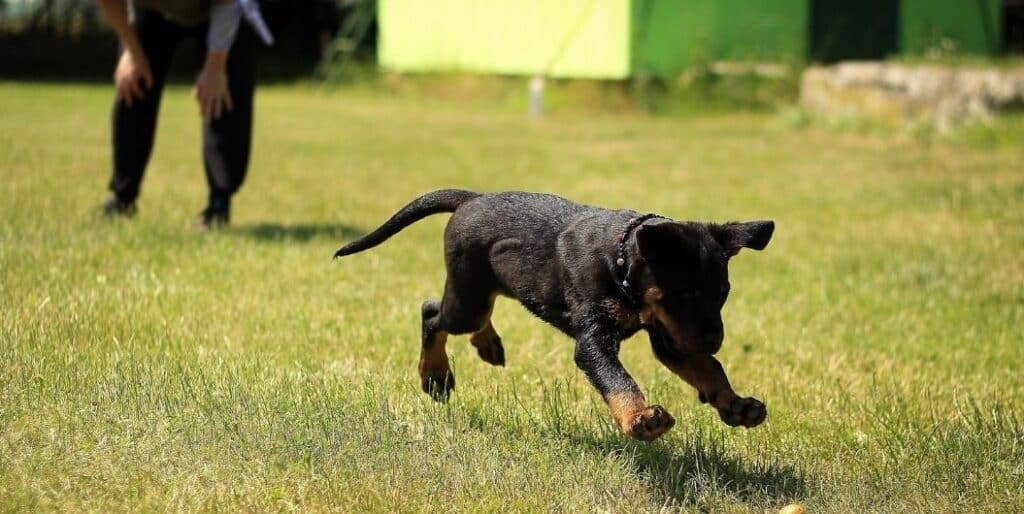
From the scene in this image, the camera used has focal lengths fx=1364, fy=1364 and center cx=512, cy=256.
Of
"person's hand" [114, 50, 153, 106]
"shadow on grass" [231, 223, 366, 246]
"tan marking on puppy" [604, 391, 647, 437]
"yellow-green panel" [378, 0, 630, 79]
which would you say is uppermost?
"person's hand" [114, 50, 153, 106]

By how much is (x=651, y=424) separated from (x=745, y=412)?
0.37m

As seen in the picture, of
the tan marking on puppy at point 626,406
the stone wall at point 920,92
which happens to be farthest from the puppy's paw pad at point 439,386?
the stone wall at point 920,92

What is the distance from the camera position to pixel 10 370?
457cm

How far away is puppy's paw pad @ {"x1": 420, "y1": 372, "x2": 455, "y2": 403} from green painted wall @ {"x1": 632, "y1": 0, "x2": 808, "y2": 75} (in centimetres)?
1543

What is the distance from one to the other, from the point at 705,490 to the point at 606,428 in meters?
0.63

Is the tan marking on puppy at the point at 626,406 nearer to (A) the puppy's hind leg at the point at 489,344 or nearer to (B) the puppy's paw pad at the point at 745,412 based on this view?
(B) the puppy's paw pad at the point at 745,412

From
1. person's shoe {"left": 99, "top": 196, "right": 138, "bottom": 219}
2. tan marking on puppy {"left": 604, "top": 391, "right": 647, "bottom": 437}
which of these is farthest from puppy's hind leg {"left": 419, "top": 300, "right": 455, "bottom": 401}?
person's shoe {"left": 99, "top": 196, "right": 138, "bottom": 219}

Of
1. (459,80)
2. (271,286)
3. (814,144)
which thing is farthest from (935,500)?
(459,80)

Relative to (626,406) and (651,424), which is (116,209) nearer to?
(626,406)

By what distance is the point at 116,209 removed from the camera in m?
8.50

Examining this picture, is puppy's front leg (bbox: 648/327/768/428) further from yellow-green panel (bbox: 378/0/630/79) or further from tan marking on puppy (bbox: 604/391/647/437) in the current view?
yellow-green panel (bbox: 378/0/630/79)

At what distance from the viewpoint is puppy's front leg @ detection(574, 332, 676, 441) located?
11.9 feet

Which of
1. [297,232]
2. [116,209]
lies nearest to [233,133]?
[297,232]

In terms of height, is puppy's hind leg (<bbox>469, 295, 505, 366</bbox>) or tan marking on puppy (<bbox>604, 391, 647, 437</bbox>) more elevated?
tan marking on puppy (<bbox>604, 391, 647, 437</bbox>)
